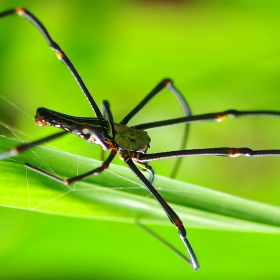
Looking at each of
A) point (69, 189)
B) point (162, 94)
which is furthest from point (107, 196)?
point (162, 94)

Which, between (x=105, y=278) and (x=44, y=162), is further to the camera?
(x=105, y=278)

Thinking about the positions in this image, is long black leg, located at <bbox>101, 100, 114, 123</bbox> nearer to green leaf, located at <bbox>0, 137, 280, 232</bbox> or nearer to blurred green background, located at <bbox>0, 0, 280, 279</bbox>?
blurred green background, located at <bbox>0, 0, 280, 279</bbox>

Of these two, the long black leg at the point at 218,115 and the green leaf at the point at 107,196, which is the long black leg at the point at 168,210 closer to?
the green leaf at the point at 107,196

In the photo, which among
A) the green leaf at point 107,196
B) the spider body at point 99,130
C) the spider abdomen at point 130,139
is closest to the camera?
the green leaf at point 107,196

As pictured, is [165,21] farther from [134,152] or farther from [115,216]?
[115,216]

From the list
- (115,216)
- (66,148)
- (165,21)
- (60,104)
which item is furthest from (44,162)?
(165,21)

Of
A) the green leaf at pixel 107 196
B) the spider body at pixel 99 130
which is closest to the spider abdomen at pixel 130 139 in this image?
the spider body at pixel 99 130

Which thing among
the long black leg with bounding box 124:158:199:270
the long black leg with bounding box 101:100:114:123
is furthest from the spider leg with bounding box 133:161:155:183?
the long black leg with bounding box 101:100:114:123
